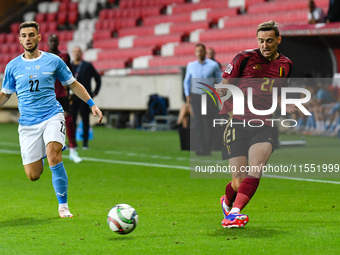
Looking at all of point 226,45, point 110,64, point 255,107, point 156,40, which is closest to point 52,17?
point 110,64

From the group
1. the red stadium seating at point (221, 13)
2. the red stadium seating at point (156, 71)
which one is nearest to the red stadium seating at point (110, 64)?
the red stadium seating at point (156, 71)

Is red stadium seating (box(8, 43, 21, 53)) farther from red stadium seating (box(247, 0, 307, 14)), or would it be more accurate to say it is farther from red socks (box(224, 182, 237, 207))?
red socks (box(224, 182, 237, 207))

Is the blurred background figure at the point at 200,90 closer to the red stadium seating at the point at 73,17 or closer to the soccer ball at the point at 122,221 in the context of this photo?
the soccer ball at the point at 122,221

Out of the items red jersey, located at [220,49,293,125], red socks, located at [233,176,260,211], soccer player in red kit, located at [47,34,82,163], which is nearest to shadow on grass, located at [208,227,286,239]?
red socks, located at [233,176,260,211]

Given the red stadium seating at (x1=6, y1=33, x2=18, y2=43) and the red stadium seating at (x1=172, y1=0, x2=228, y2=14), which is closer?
the red stadium seating at (x1=172, y1=0, x2=228, y2=14)

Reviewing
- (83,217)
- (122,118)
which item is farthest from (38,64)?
(122,118)

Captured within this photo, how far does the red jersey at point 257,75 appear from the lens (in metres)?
5.24

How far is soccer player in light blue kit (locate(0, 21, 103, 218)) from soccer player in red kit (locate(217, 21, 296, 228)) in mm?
1387

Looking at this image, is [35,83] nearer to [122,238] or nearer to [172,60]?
[122,238]

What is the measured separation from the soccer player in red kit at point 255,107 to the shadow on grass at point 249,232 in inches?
3.2

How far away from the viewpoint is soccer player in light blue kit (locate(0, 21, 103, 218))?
576 centimetres

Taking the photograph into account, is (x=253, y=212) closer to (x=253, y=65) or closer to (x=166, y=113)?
(x=253, y=65)

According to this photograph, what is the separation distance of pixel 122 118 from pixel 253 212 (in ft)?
57.1

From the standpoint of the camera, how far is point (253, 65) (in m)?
5.27
